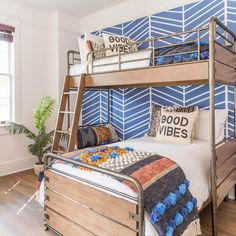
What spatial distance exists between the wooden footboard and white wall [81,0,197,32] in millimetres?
1914

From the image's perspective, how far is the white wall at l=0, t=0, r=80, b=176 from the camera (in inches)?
138

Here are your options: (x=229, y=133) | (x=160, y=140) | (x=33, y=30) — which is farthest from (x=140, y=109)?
(x=33, y=30)

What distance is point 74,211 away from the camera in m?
1.71

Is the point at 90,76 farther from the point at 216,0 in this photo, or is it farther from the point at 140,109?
the point at 216,0

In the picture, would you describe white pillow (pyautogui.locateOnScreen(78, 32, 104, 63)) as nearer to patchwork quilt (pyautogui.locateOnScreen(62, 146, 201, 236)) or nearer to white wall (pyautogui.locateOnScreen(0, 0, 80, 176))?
white wall (pyautogui.locateOnScreen(0, 0, 80, 176))

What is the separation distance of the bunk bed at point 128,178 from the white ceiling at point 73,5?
158cm

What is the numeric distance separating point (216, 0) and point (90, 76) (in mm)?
1749

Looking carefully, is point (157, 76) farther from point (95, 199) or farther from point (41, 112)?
point (41, 112)

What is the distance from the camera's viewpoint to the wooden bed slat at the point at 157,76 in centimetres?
193

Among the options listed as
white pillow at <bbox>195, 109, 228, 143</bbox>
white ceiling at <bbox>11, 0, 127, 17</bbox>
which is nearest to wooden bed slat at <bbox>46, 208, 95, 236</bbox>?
white pillow at <bbox>195, 109, 228, 143</bbox>

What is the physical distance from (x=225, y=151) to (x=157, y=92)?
1337 millimetres

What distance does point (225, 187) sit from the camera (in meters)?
2.25

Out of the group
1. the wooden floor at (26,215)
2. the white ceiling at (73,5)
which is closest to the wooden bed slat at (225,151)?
the wooden floor at (26,215)

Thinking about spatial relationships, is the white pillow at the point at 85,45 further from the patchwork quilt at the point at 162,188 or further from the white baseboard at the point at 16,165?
the white baseboard at the point at 16,165
